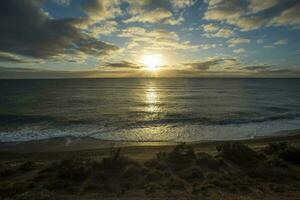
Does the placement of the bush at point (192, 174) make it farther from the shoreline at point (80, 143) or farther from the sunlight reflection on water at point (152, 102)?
the sunlight reflection on water at point (152, 102)

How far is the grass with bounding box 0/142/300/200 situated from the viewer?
8.29m

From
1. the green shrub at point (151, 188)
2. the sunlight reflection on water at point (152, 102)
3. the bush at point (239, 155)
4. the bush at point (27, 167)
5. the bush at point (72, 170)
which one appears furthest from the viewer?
the sunlight reflection on water at point (152, 102)

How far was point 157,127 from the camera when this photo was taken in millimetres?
24750

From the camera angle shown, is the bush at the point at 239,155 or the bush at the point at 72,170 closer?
the bush at the point at 72,170

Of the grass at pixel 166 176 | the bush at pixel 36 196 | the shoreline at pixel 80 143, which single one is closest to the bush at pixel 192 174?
the grass at pixel 166 176

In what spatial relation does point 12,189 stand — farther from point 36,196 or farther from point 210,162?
point 210,162

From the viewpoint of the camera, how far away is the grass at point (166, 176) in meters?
8.29

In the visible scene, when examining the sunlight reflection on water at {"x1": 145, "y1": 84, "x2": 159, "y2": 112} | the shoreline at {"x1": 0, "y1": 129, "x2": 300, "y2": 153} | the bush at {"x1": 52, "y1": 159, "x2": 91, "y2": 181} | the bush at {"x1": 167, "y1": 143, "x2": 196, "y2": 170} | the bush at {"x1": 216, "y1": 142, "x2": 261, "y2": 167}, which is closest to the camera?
the bush at {"x1": 52, "y1": 159, "x2": 91, "y2": 181}

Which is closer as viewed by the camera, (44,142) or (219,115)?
(44,142)

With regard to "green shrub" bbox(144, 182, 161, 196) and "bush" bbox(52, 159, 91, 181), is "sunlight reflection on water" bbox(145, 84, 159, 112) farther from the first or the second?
"green shrub" bbox(144, 182, 161, 196)

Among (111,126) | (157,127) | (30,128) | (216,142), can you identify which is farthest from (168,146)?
(30,128)

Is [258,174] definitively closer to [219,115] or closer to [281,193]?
[281,193]

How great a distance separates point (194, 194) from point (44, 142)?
1447 cm

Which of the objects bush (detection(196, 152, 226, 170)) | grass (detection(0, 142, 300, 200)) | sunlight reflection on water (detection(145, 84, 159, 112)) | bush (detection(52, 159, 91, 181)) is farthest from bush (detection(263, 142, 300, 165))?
sunlight reflection on water (detection(145, 84, 159, 112))
